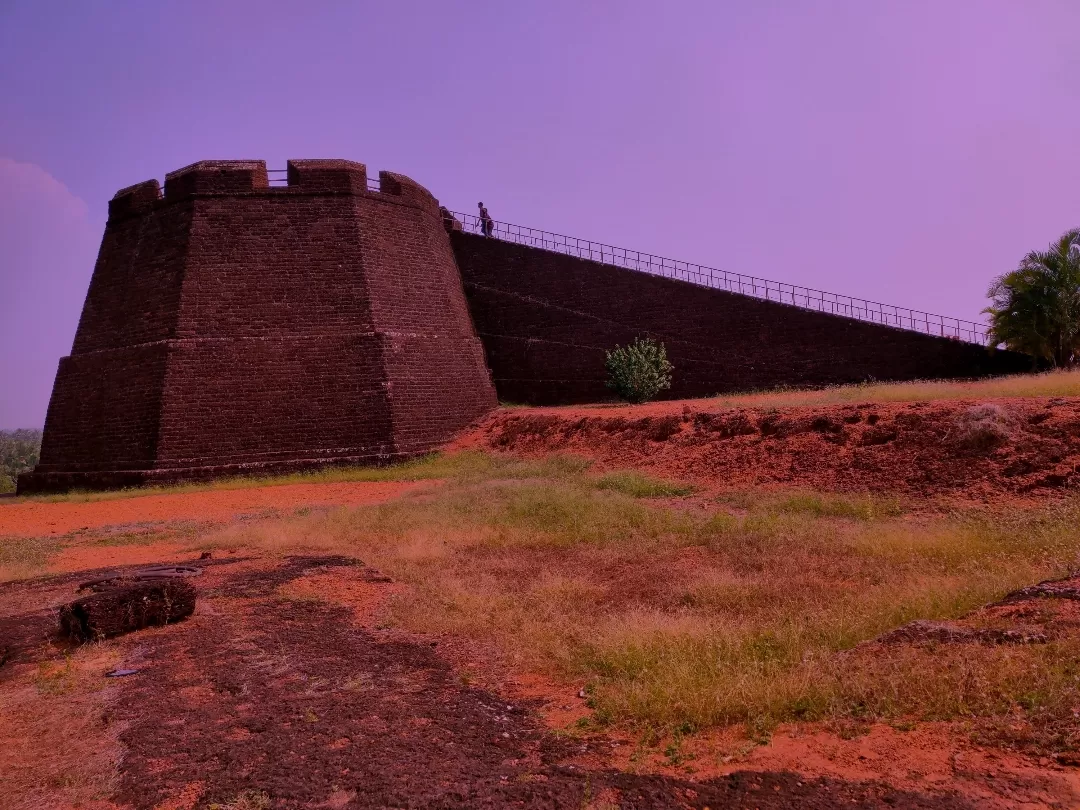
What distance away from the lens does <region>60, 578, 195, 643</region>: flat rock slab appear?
5070 millimetres

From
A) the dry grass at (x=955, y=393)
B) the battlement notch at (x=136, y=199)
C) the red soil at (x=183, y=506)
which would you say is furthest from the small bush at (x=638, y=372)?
the battlement notch at (x=136, y=199)

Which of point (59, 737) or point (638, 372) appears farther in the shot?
point (638, 372)

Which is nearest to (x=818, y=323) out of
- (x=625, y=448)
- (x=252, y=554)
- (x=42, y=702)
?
(x=625, y=448)

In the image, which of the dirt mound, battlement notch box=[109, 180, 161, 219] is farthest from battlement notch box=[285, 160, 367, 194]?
the dirt mound

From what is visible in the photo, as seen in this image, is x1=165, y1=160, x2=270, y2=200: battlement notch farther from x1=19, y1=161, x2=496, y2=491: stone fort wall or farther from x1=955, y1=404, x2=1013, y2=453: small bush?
x1=955, y1=404, x2=1013, y2=453: small bush

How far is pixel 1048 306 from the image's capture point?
1611 centimetres

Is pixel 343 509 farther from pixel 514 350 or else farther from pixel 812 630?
pixel 514 350

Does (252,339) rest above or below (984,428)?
above

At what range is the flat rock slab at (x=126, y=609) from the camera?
16.6 ft

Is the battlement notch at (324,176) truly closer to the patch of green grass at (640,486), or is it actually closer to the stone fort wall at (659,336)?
the stone fort wall at (659,336)

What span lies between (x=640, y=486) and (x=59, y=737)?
26.8 feet

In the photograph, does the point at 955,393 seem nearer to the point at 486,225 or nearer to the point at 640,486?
the point at 640,486

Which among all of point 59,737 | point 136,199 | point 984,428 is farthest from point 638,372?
point 59,737

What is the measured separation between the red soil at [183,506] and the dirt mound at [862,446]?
14.3 ft
